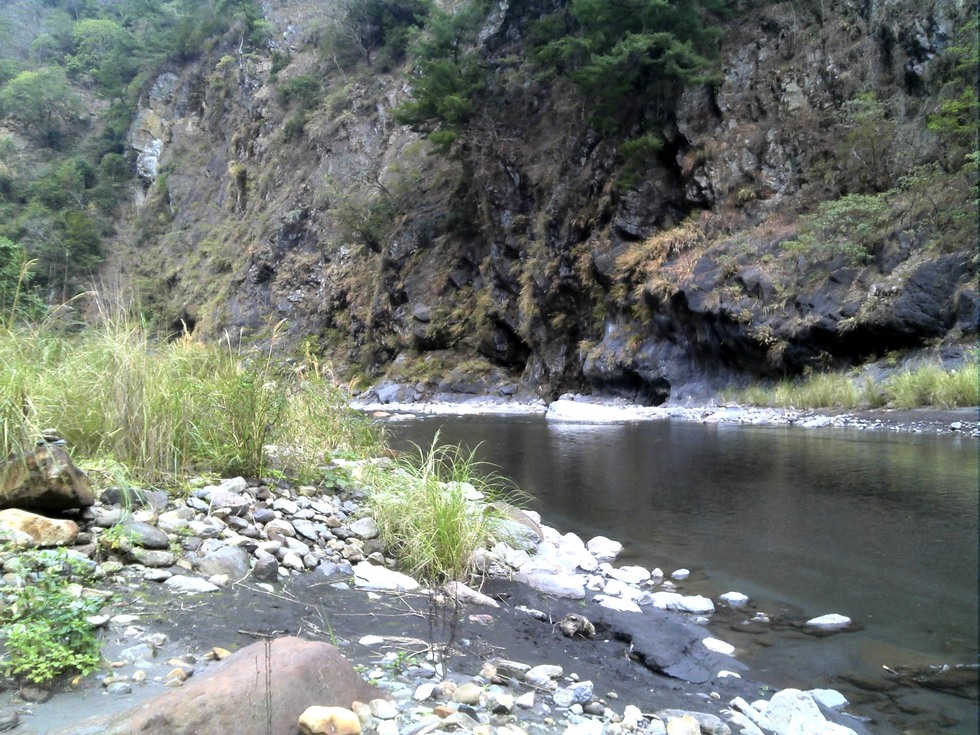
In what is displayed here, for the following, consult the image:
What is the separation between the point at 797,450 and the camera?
916cm

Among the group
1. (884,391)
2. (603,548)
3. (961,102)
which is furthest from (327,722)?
(961,102)

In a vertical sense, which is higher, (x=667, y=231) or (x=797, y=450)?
(x=667, y=231)

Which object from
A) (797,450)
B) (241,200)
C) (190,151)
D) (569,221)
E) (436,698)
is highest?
(190,151)

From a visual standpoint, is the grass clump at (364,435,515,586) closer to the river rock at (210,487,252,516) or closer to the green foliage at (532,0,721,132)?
the river rock at (210,487,252,516)

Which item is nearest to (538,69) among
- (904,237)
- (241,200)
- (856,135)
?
(856,135)

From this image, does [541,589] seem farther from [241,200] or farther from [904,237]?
[241,200]

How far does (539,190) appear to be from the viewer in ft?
83.4

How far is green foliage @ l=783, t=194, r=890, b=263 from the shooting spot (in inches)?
587

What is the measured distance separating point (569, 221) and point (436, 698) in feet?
72.5

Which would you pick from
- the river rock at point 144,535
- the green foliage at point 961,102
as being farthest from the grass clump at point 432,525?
the green foliage at point 961,102

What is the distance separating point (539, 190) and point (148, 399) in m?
22.3

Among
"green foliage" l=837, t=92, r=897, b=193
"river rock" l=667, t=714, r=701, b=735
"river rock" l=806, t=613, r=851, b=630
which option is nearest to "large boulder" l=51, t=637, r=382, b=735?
"river rock" l=667, t=714, r=701, b=735

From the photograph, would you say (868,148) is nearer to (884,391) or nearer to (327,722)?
(884,391)

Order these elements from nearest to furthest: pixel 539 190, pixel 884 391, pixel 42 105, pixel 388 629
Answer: pixel 388 629 → pixel 884 391 → pixel 539 190 → pixel 42 105
